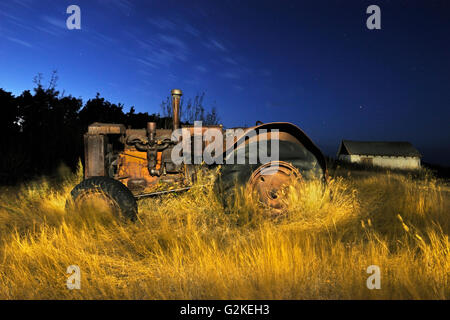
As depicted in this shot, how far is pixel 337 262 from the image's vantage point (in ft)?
6.94

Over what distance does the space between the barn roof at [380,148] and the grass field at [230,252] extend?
2268cm

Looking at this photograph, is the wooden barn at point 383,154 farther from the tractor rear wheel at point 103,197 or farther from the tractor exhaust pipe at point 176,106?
the tractor rear wheel at point 103,197

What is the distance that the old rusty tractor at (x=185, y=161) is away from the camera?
3.06 m

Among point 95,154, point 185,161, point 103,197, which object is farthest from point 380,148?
point 103,197

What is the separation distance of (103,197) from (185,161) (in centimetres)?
117

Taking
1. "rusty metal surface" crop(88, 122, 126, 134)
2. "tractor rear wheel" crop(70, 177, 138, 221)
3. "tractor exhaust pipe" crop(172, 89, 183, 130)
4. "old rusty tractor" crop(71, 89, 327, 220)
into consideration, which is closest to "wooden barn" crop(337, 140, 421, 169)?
"old rusty tractor" crop(71, 89, 327, 220)

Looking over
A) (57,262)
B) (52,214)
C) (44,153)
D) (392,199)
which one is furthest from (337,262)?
(44,153)

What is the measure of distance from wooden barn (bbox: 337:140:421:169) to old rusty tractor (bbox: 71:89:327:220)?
73.6 ft

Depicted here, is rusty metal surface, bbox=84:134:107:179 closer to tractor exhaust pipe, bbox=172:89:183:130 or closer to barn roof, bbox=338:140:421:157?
tractor exhaust pipe, bbox=172:89:183:130

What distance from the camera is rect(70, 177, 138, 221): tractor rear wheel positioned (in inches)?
120
